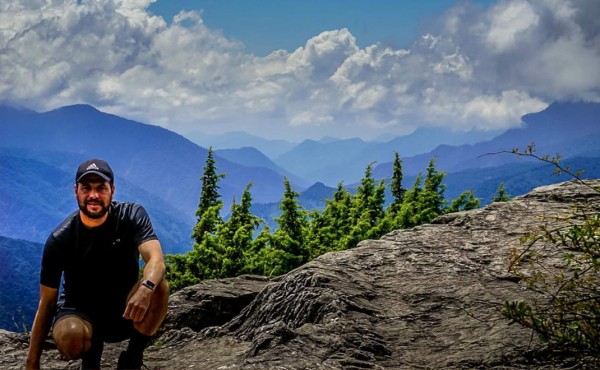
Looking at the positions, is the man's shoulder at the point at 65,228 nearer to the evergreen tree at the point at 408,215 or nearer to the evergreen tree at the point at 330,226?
the evergreen tree at the point at 330,226

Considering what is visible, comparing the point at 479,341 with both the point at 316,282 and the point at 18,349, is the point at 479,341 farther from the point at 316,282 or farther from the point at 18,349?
the point at 18,349

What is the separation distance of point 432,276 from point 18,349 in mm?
6876

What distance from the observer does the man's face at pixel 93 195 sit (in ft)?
21.3

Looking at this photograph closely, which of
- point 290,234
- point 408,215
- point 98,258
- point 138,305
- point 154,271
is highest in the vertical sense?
point 408,215

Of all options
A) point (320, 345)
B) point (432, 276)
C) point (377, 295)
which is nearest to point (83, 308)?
point (320, 345)

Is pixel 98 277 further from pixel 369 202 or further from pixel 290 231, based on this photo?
pixel 369 202

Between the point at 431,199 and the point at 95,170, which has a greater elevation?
the point at 431,199

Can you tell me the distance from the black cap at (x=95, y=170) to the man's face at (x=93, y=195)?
5 cm

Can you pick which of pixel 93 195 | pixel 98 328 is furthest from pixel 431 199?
pixel 93 195

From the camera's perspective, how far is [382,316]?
8.92 meters

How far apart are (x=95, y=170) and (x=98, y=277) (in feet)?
4.24

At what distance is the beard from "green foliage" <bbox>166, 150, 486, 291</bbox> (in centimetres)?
2435

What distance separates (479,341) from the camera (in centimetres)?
760

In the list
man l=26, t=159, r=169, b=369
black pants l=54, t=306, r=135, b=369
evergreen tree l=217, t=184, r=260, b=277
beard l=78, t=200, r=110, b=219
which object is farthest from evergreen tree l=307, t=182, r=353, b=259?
beard l=78, t=200, r=110, b=219
